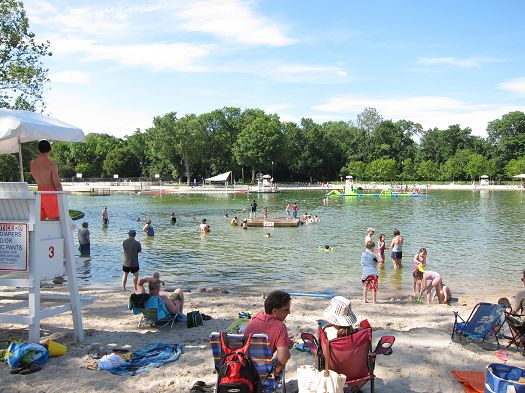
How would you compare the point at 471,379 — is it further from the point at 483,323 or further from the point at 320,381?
the point at 320,381

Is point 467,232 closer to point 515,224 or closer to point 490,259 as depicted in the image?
point 515,224

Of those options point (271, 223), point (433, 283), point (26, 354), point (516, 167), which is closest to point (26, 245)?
point (26, 354)

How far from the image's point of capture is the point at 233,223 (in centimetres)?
3184

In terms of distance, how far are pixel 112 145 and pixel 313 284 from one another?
10800cm

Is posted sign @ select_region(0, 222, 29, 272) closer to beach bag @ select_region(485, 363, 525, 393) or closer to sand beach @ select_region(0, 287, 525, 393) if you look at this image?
sand beach @ select_region(0, 287, 525, 393)

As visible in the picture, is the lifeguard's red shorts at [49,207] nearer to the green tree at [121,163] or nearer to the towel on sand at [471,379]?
the towel on sand at [471,379]

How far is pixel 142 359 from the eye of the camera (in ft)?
21.3

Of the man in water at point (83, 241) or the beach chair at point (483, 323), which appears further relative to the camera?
the man in water at point (83, 241)

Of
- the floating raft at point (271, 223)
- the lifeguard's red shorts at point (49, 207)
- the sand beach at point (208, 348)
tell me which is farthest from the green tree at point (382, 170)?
the lifeguard's red shorts at point (49, 207)

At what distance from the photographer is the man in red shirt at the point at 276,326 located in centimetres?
494

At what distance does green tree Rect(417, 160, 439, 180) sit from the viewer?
101 m

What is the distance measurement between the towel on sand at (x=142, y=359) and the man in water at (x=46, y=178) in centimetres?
219

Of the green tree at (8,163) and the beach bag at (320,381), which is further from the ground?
the green tree at (8,163)

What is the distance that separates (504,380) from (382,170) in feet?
320
